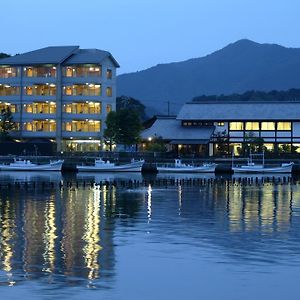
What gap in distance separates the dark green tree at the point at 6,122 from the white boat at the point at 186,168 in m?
29.7

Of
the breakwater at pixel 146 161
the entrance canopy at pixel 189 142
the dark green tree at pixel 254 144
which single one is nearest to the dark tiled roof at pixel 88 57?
the entrance canopy at pixel 189 142

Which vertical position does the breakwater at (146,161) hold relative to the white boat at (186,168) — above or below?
above

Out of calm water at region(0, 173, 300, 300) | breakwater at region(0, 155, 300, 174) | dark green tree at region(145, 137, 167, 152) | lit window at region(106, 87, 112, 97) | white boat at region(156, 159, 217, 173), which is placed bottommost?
calm water at region(0, 173, 300, 300)

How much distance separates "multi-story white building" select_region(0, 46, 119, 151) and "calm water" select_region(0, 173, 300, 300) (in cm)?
6957

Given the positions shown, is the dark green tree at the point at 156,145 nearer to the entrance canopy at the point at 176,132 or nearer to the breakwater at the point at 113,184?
the entrance canopy at the point at 176,132

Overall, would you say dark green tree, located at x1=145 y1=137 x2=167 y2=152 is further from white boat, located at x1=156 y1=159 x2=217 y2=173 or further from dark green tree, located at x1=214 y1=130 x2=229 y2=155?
white boat, located at x1=156 y1=159 x2=217 y2=173

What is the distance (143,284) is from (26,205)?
2464 cm

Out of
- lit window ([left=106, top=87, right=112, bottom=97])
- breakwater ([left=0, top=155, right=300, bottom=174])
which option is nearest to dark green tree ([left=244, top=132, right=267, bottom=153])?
breakwater ([left=0, top=155, right=300, bottom=174])

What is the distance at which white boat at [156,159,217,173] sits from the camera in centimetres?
8950

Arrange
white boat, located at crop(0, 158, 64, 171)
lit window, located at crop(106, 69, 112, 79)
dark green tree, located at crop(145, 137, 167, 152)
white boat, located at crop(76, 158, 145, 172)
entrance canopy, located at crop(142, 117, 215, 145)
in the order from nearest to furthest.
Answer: white boat, located at crop(76, 158, 145, 172) → white boat, located at crop(0, 158, 64, 171) → dark green tree, located at crop(145, 137, 167, 152) → entrance canopy, located at crop(142, 117, 215, 145) → lit window, located at crop(106, 69, 112, 79)

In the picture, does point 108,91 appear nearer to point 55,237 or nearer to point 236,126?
point 236,126

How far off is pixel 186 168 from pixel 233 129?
22100 millimetres

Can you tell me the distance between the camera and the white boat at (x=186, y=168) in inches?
3524

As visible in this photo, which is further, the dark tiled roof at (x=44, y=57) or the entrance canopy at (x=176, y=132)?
the dark tiled roof at (x=44, y=57)
